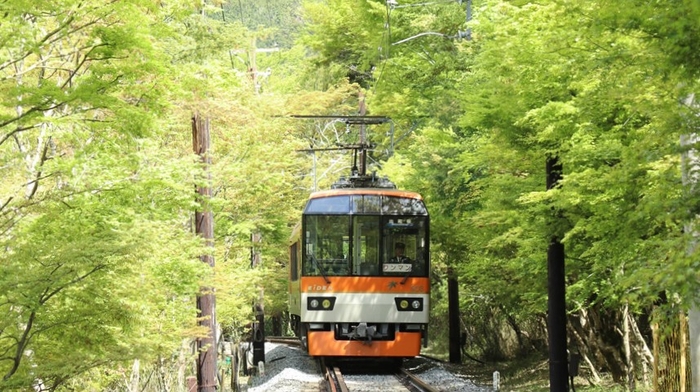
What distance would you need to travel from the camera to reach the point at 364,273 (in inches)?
674

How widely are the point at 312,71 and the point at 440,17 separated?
13712 mm

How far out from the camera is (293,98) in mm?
29750

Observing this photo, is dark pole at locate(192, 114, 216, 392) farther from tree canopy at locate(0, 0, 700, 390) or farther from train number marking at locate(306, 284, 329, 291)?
train number marking at locate(306, 284, 329, 291)

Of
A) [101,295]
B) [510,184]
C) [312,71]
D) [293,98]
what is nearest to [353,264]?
[510,184]

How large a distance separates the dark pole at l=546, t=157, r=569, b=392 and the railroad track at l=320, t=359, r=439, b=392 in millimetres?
1762

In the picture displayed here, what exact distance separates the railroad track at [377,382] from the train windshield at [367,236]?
186cm

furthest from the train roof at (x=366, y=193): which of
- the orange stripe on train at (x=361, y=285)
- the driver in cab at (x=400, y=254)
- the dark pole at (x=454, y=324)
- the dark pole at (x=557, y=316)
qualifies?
the dark pole at (x=454, y=324)

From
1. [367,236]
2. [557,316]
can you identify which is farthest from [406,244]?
[557,316]

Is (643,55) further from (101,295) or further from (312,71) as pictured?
(312,71)

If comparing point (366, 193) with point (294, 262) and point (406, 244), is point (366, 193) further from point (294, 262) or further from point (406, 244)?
point (294, 262)

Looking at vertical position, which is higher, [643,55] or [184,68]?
[184,68]

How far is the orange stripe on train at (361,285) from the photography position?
669 inches

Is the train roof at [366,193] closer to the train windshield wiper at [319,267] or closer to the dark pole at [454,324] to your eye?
the train windshield wiper at [319,267]

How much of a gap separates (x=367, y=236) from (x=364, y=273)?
2.28 ft
